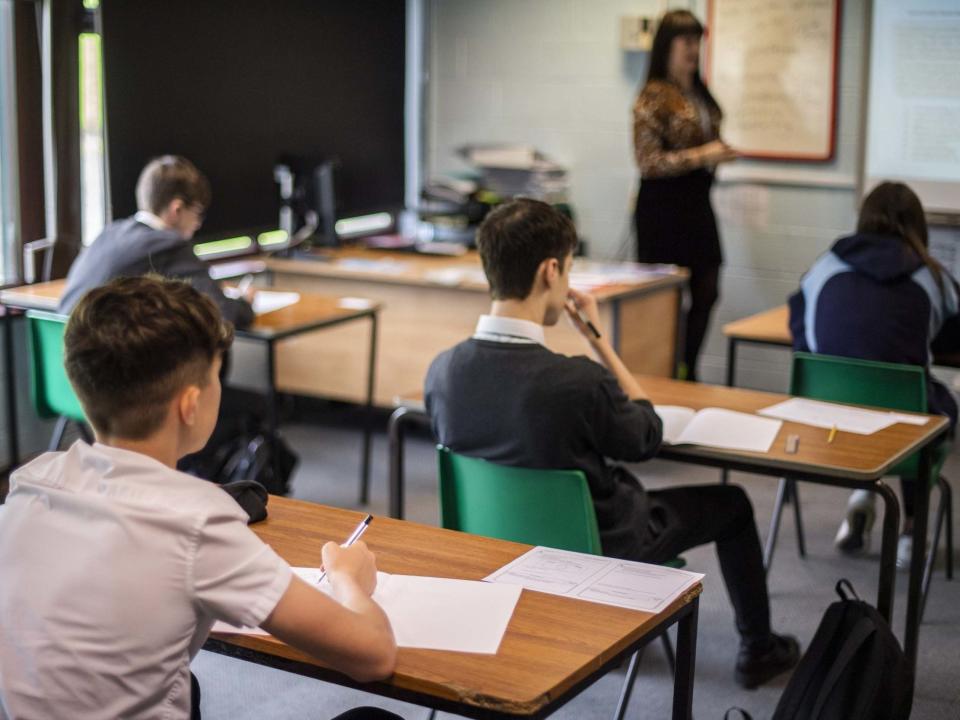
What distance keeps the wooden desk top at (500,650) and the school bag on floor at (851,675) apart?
510mm

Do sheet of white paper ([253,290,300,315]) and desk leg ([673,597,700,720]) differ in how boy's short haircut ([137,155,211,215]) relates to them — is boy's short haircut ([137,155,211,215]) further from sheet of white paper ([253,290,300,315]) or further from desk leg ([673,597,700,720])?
desk leg ([673,597,700,720])

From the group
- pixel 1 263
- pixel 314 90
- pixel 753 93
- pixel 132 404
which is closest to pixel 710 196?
pixel 753 93

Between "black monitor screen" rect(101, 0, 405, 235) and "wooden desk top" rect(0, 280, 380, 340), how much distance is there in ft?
1.96

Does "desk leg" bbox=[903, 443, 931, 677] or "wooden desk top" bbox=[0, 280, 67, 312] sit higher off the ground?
"wooden desk top" bbox=[0, 280, 67, 312]

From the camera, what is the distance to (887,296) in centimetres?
339

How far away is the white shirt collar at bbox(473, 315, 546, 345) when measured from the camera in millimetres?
2426

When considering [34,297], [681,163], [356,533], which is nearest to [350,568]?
[356,533]

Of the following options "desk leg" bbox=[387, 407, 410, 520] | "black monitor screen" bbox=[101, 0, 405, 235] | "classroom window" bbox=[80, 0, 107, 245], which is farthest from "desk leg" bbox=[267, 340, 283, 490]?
"black monitor screen" bbox=[101, 0, 405, 235]

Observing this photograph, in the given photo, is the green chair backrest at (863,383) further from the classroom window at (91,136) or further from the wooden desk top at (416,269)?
the classroom window at (91,136)

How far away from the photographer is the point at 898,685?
6.76 feet

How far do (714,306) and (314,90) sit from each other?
203 centimetres

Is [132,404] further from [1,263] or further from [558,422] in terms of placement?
[1,263]

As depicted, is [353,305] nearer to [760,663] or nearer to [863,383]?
[863,383]

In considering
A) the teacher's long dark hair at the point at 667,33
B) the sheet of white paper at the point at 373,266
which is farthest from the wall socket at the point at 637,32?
the sheet of white paper at the point at 373,266
